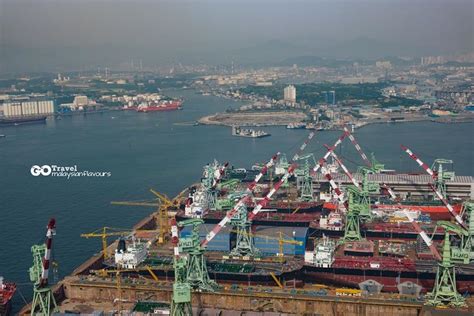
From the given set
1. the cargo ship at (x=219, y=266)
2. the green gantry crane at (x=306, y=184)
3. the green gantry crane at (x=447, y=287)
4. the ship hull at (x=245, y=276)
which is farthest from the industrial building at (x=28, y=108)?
the green gantry crane at (x=447, y=287)

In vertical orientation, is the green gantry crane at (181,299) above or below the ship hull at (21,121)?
above

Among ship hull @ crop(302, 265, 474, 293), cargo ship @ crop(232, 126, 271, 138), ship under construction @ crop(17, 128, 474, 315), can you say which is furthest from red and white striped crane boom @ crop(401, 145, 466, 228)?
cargo ship @ crop(232, 126, 271, 138)

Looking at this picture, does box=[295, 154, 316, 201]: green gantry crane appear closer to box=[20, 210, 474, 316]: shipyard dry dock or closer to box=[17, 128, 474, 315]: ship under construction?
box=[17, 128, 474, 315]: ship under construction

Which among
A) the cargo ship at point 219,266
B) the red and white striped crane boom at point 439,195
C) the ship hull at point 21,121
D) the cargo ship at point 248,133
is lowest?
the cargo ship at point 219,266

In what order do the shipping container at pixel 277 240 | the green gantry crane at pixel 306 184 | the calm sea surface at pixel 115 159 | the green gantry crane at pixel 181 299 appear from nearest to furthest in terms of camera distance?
the green gantry crane at pixel 181 299 < the shipping container at pixel 277 240 < the calm sea surface at pixel 115 159 < the green gantry crane at pixel 306 184

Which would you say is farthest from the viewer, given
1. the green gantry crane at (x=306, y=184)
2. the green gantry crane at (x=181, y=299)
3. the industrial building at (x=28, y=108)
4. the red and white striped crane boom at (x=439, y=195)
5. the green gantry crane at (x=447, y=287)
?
the industrial building at (x=28, y=108)

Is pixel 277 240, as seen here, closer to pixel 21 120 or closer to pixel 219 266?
pixel 219 266

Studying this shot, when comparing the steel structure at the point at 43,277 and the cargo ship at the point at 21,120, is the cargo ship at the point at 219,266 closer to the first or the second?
the steel structure at the point at 43,277

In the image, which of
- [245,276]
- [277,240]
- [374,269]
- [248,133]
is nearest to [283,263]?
[277,240]
